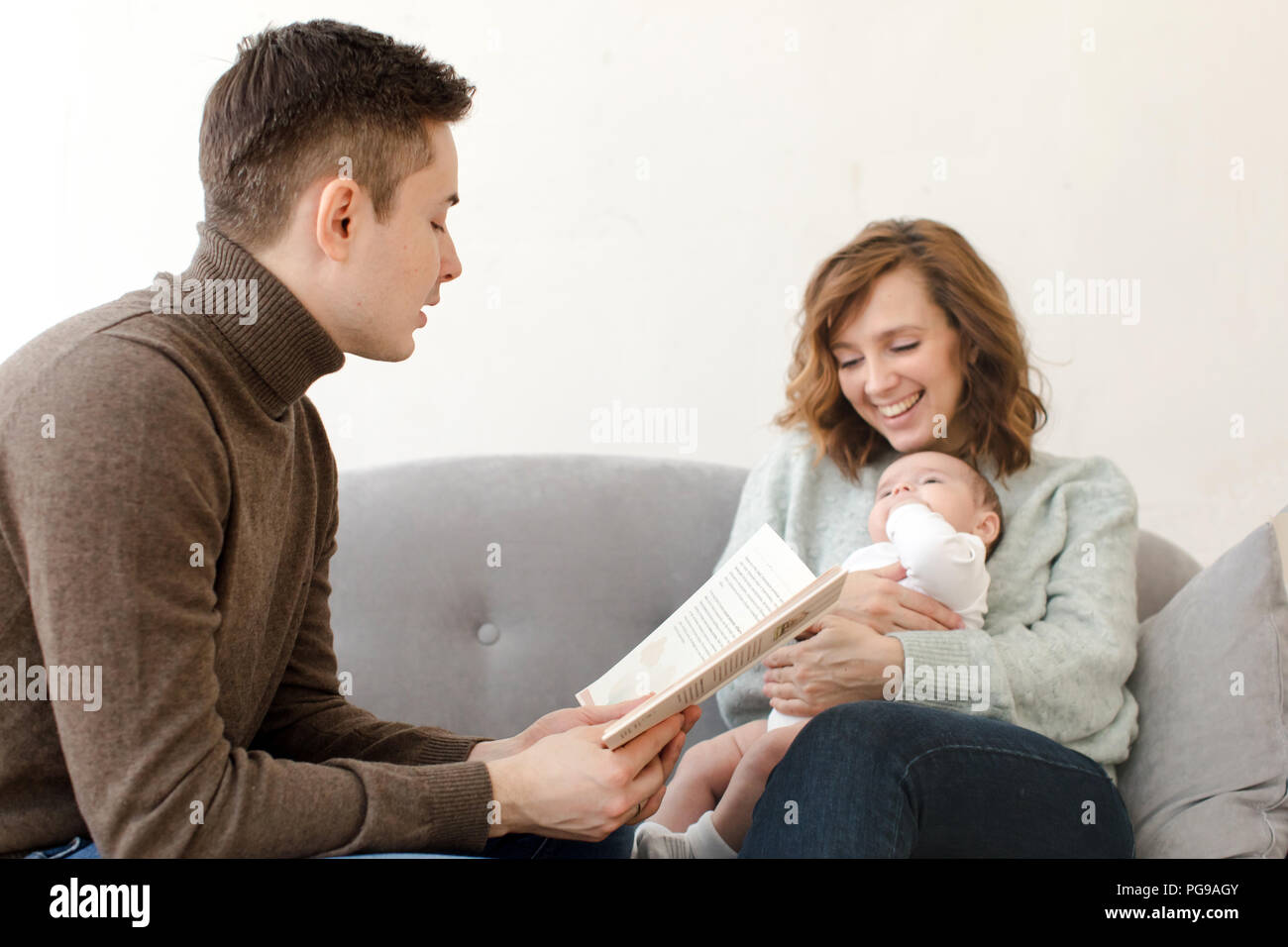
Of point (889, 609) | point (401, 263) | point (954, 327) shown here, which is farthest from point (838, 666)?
point (401, 263)

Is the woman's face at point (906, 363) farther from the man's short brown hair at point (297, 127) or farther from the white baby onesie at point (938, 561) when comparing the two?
the man's short brown hair at point (297, 127)

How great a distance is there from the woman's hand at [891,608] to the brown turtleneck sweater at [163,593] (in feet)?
2.41

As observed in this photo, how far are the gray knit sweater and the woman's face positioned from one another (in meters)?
0.09

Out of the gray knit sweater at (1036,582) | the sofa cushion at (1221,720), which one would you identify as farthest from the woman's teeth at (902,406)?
the sofa cushion at (1221,720)

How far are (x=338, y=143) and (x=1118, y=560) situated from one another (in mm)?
1264

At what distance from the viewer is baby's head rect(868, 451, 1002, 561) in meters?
1.66

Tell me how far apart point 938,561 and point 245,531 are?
0.95 m

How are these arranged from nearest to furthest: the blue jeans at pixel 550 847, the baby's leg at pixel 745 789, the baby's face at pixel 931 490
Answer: the blue jeans at pixel 550 847, the baby's leg at pixel 745 789, the baby's face at pixel 931 490

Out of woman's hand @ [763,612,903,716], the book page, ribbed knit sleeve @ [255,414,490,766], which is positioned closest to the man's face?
ribbed knit sleeve @ [255,414,490,766]

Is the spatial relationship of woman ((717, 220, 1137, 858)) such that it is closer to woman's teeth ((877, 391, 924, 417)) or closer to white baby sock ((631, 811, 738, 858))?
woman's teeth ((877, 391, 924, 417))

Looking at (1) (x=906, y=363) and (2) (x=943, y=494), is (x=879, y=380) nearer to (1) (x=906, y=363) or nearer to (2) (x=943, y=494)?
(1) (x=906, y=363)

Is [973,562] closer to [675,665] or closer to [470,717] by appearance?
[675,665]

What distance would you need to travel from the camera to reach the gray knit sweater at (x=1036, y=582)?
4.97ft
